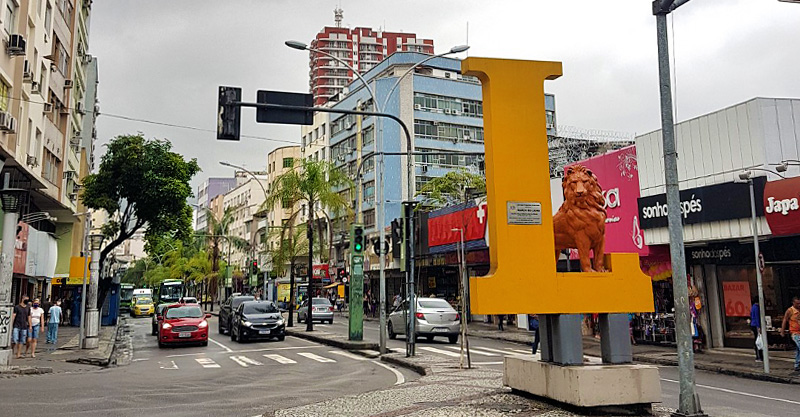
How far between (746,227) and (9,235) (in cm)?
2028

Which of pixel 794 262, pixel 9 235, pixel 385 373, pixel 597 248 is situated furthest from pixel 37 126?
pixel 794 262

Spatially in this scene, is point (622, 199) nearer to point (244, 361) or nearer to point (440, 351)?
point (440, 351)

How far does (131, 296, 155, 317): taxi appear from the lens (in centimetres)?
5628

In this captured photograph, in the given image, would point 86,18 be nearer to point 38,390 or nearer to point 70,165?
point 70,165

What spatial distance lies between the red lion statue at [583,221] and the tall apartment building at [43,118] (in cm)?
1587

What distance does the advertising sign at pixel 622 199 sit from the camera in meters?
23.0

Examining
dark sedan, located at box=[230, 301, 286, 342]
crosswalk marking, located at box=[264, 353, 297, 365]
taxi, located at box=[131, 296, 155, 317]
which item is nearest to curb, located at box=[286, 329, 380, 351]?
dark sedan, located at box=[230, 301, 286, 342]

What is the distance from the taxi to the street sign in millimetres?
47242

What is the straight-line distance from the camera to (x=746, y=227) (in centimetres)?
1820

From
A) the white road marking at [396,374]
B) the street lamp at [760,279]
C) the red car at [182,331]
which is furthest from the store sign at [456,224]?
the street lamp at [760,279]

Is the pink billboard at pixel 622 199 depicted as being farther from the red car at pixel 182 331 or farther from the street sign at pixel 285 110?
the red car at pixel 182 331

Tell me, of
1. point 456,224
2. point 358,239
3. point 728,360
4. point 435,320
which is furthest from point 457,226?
point 728,360

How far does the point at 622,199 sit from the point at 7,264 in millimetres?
19678

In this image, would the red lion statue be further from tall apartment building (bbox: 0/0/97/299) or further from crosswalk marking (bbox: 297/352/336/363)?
tall apartment building (bbox: 0/0/97/299)
